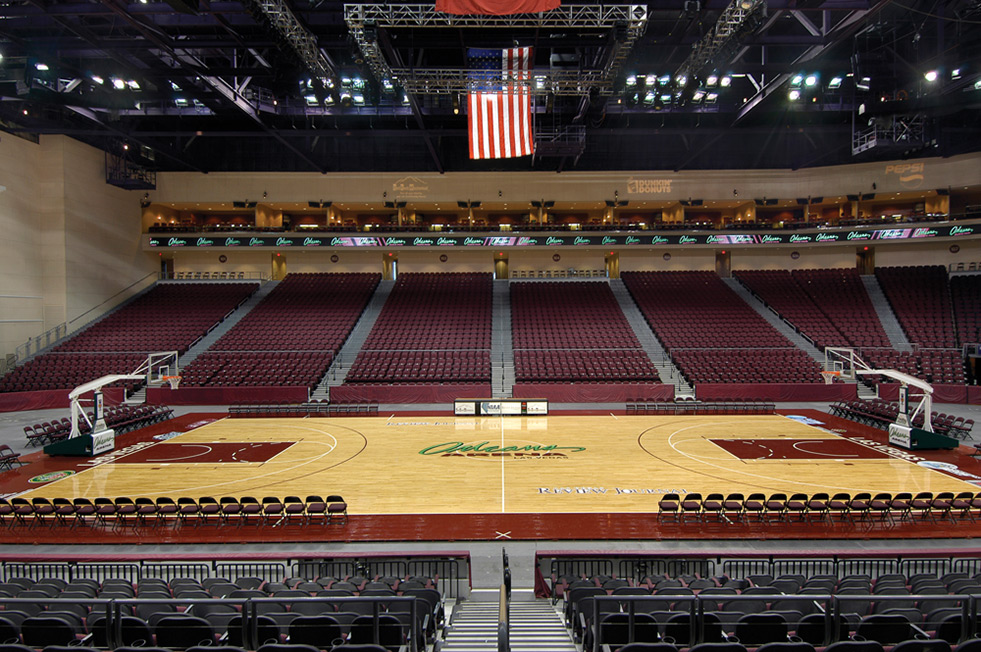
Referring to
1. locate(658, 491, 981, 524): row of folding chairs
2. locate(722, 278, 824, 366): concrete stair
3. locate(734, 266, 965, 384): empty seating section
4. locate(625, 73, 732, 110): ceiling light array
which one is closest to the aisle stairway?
locate(658, 491, 981, 524): row of folding chairs

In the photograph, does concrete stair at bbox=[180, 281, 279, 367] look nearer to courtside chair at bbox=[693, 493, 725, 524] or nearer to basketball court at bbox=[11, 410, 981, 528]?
basketball court at bbox=[11, 410, 981, 528]

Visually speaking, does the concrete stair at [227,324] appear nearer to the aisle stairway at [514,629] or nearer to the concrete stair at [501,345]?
the concrete stair at [501,345]

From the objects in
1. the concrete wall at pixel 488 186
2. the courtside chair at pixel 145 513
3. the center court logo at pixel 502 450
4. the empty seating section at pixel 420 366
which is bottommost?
the center court logo at pixel 502 450

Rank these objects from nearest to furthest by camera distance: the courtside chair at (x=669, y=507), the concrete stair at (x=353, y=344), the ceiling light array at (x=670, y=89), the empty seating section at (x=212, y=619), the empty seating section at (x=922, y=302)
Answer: the empty seating section at (x=212, y=619)
the courtside chair at (x=669, y=507)
the ceiling light array at (x=670, y=89)
the concrete stair at (x=353, y=344)
the empty seating section at (x=922, y=302)

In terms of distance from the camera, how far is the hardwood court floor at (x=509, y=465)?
1230 cm

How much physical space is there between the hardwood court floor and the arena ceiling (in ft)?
40.9

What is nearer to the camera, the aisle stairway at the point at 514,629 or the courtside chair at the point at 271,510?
the aisle stairway at the point at 514,629

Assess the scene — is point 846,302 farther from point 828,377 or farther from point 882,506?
point 882,506

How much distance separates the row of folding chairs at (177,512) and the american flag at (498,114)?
41.2ft

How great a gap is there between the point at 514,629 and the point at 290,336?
26.6 meters

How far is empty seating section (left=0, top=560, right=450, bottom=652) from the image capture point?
4566mm

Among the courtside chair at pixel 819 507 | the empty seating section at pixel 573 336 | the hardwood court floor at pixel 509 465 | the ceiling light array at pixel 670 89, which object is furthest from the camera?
the empty seating section at pixel 573 336

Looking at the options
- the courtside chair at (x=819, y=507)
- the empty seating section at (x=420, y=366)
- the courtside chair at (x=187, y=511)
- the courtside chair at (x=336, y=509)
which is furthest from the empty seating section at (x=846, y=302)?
the courtside chair at (x=187, y=511)

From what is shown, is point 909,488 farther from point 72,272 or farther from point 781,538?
point 72,272
